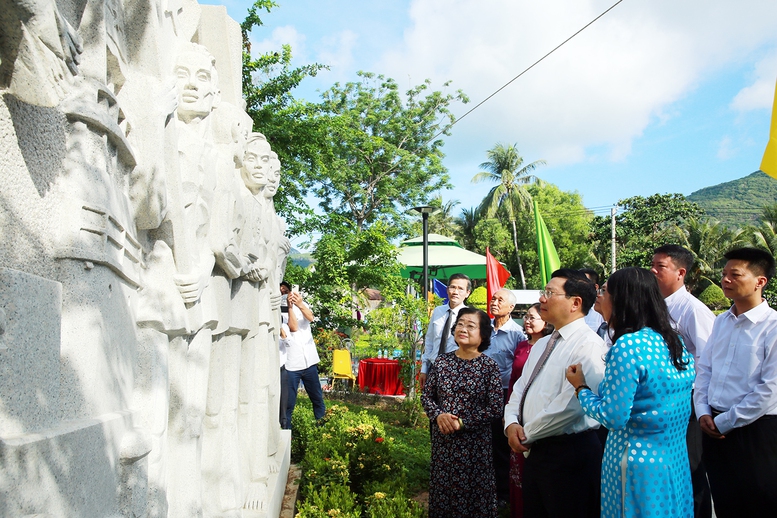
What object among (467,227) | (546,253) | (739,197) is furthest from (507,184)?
(739,197)

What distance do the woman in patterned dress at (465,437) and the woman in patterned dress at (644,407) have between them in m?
1.12

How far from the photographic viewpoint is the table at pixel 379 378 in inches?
468

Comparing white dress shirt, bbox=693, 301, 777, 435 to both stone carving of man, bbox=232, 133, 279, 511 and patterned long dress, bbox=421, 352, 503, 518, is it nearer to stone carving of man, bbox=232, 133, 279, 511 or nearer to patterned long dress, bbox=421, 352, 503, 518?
patterned long dress, bbox=421, 352, 503, 518

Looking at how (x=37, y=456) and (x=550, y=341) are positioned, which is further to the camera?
(x=550, y=341)

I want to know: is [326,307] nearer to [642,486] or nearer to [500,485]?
[500,485]

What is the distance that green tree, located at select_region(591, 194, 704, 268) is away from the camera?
1162 inches

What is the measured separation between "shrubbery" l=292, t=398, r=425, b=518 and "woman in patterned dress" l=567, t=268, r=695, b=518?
5.50 ft

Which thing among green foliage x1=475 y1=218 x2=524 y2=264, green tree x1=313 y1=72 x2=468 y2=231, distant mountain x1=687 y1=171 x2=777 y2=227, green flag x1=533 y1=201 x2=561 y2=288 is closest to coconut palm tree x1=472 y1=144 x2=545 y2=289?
green foliage x1=475 y1=218 x2=524 y2=264

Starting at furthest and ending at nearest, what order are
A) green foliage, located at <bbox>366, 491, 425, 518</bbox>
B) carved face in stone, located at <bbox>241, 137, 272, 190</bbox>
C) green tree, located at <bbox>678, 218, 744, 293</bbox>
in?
green tree, located at <bbox>678, 218, 744, 293</bbox> < carved face in stone, located at <bbox>241, 137, 272, 190</bbox> < green foliage, located at <bbox>366, 491, 425, 518</bbox>

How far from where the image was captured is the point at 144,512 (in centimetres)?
216

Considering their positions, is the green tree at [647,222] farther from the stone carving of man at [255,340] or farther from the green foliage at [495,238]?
the stone carving of man at [255,340]

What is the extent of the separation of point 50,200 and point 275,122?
29.0 ft

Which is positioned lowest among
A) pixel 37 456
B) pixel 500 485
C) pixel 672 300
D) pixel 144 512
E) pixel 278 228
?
pixel 500 485

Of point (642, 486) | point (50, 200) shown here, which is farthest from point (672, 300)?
point (50, 200)
